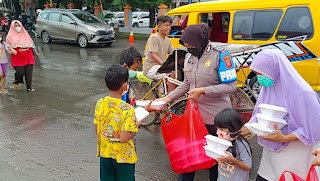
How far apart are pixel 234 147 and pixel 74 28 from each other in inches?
558

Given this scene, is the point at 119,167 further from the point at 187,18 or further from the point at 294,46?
the point at 187,18

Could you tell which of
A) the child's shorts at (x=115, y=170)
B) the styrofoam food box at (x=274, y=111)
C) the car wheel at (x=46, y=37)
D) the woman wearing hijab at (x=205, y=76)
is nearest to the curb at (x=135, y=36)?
the car wheel at (x=46, y=37)

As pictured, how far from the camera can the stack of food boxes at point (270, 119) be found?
2131 millimetres

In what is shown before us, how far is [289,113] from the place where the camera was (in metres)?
2.17

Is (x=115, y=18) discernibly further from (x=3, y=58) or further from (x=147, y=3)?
(x=3, y=58)

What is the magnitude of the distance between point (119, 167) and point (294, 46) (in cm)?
459

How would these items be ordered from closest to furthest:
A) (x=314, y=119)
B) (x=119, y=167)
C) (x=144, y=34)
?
(x=314, y=119) → (x=119, y=167) → (x=144, y=34)

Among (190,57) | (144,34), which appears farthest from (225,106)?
(144,34)

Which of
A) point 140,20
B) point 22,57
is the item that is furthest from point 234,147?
point 140,20

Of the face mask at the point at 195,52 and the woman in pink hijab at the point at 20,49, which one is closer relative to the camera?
the face mask at the point at 195,52

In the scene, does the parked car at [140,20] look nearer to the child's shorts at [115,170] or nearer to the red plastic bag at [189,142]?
the red plastic bag at [189,142]

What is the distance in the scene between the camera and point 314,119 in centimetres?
205

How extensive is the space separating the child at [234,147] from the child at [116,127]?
2.32 feet

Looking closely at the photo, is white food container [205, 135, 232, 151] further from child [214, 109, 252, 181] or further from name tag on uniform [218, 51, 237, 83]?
name tag on uniform [218, 51, 237, 83]
